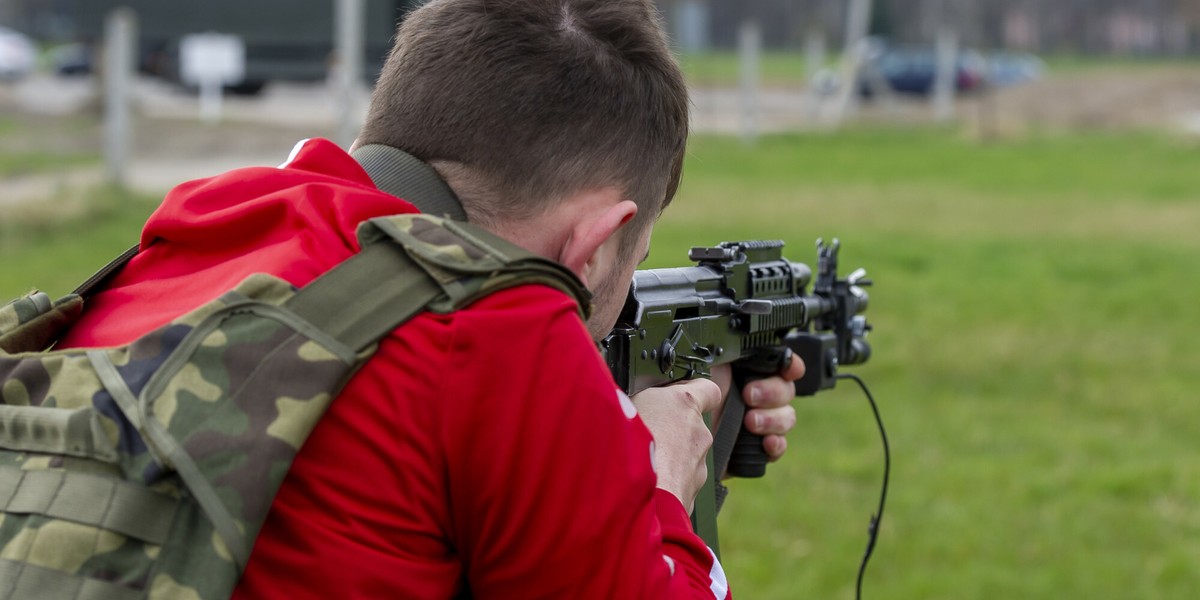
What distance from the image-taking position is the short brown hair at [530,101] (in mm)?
1929

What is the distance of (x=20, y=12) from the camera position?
8038 centimetres

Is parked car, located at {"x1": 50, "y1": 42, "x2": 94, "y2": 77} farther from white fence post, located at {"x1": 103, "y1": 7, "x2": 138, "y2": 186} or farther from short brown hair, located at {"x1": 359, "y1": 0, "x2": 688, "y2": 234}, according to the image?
short brown hair, located at {"x1": 359, "y1": 0, "x2": 688, "y2": 234}

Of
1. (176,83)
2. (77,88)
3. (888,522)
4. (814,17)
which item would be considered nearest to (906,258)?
(888,522)

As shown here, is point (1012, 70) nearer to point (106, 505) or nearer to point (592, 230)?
point (592, 230)

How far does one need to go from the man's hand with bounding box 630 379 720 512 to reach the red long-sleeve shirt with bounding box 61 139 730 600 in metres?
0.37

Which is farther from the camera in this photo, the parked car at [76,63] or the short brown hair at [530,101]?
the parked car at [76,63]

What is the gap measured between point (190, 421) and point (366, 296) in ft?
0.80

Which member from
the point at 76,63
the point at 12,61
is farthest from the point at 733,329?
the point at 76,63

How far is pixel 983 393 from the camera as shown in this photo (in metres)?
7.96

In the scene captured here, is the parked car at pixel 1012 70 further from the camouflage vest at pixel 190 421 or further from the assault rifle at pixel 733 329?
the camouflage vest at pixel 190 421

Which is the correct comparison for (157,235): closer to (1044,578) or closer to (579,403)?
(579,403)

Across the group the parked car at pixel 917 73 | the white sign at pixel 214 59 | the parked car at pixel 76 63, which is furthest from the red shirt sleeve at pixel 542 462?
the parked car at pixel 76 63

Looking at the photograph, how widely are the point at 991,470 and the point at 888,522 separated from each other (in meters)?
0.91

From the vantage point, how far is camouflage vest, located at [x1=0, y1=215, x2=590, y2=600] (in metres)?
1.61
